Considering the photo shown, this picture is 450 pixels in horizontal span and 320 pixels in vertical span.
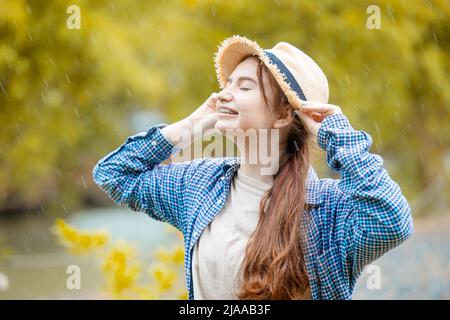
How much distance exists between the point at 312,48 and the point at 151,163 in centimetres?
826

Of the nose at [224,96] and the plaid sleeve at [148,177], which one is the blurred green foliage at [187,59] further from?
the nose at [224,96]

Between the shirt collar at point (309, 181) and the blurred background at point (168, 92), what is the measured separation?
1.76 metres

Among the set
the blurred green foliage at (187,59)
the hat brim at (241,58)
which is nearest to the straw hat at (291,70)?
the hat brim at (241,58)

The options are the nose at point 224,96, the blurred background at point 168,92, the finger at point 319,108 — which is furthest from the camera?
the blurred background at point 168,92

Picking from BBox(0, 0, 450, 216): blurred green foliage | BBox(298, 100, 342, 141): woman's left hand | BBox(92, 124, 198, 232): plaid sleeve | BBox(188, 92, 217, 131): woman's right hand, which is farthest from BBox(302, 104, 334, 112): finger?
BBox(0, 0, 450, 216): blurred green foliage

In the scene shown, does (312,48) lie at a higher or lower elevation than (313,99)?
higher

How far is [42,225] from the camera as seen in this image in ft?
61.0

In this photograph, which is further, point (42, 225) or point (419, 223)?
point (42, 225)

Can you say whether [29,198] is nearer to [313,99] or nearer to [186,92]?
[186,92]

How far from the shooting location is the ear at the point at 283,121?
2.33 m

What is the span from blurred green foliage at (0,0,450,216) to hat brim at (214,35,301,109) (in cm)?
356

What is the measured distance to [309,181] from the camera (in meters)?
2.31
